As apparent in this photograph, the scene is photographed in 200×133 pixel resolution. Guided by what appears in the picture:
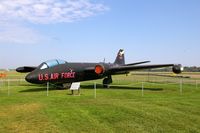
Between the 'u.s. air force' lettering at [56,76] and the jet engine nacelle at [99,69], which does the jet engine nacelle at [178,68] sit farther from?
the 'u.s. air force' lettering at [56,76]

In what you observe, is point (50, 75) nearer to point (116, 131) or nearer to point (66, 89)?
point (66, 89)

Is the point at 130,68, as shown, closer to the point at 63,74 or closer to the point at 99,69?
the point at 99,69

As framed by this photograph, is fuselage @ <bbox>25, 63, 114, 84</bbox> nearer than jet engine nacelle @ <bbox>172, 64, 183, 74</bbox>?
Yes

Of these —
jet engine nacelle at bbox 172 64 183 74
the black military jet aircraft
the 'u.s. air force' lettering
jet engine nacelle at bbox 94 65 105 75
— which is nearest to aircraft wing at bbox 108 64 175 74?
the black military jet aircraft

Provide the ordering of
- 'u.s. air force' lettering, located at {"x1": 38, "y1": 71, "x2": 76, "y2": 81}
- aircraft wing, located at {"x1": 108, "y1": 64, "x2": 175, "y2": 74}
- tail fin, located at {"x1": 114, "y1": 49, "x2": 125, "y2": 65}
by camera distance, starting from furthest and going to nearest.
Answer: tail fin, located at {"x1": 114, "y1": 49, "x2": 125, "y2": 65}
aircraft wing, located at {"x1": 108, "y1": 64, "x2": 175, "y2": 74}
'u.s. air force' lettering, located at {"x1": 38, "y1": 71, "x2": 76, "y2": 81}

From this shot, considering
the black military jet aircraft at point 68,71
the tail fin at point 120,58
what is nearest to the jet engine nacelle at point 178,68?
the black military jet aircraft at point 68,71

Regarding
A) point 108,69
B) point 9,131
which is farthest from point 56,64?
point 9,131

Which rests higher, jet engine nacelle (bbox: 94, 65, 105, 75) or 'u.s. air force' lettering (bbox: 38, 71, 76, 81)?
jet engine nacelle (bbox: 94, 65, 105, 75)

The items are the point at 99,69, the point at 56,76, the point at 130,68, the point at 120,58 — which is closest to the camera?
the point at 56,76

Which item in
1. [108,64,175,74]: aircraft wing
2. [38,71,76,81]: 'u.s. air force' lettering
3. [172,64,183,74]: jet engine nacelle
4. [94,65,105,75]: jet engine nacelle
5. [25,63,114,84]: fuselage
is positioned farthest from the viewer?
[108,64,175,74]: aircraft wing

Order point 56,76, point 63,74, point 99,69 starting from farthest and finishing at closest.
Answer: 1. point 99,69
2. point 63,74
3. point 56,76

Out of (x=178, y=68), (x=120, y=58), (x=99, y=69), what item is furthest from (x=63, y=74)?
(x=120, y=58)

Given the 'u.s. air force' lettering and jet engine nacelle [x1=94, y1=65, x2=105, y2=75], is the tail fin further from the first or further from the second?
the 'u.s. air force' lettering

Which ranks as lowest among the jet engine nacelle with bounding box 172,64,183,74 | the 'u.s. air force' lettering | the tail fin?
the 'u.s. air force' lettering
